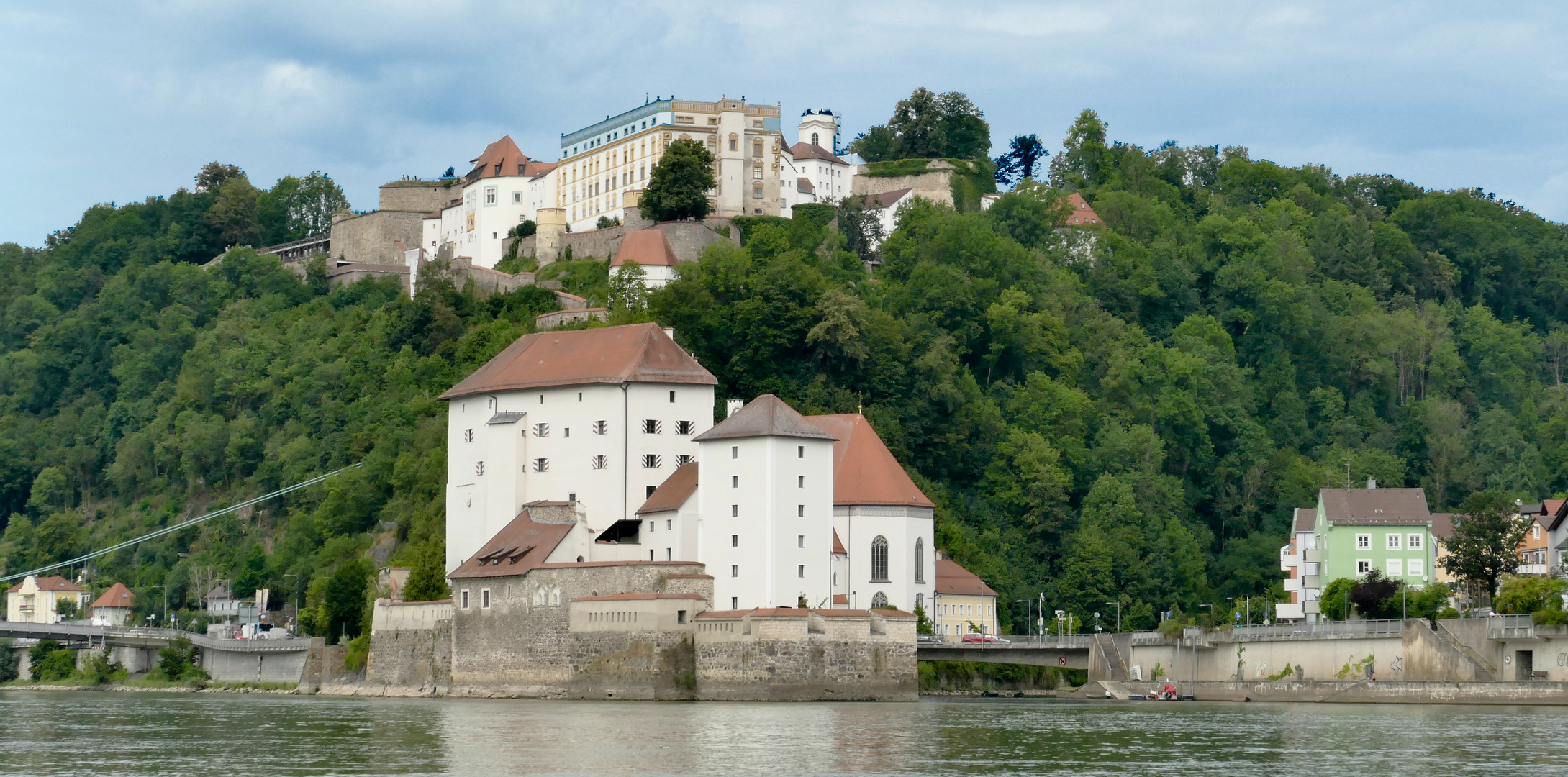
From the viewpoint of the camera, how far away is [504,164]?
114 m

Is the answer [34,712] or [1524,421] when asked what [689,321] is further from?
[1524,421]

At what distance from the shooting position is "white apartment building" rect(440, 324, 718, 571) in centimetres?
7088

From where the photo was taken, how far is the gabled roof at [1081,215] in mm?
113169

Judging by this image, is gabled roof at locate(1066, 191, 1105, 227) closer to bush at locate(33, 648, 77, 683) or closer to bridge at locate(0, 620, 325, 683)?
bridge at locate(0, 620, 325, 683)

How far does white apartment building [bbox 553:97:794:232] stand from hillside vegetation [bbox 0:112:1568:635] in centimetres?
581

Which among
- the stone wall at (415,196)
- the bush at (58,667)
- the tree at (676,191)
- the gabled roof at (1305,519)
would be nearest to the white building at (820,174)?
the tree at (676,191)

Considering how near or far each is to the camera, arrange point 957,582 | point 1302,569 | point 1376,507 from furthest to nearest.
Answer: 1. point 1302,569
2. point 1376,507
3. point 957,582

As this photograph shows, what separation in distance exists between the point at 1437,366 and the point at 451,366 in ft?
171

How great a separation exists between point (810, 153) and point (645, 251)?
2367 centimetres

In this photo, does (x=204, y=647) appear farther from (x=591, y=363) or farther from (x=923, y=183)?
(x=923, y=183)

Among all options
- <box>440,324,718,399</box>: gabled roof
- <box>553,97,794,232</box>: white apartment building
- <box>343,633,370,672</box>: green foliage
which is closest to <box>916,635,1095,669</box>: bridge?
<box>440,324,718,399</box>: gabled roof

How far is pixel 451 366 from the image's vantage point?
301ft

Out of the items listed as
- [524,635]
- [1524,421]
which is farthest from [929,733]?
[1524,421]

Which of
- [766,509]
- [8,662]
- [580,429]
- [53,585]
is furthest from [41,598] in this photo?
[766,509]
